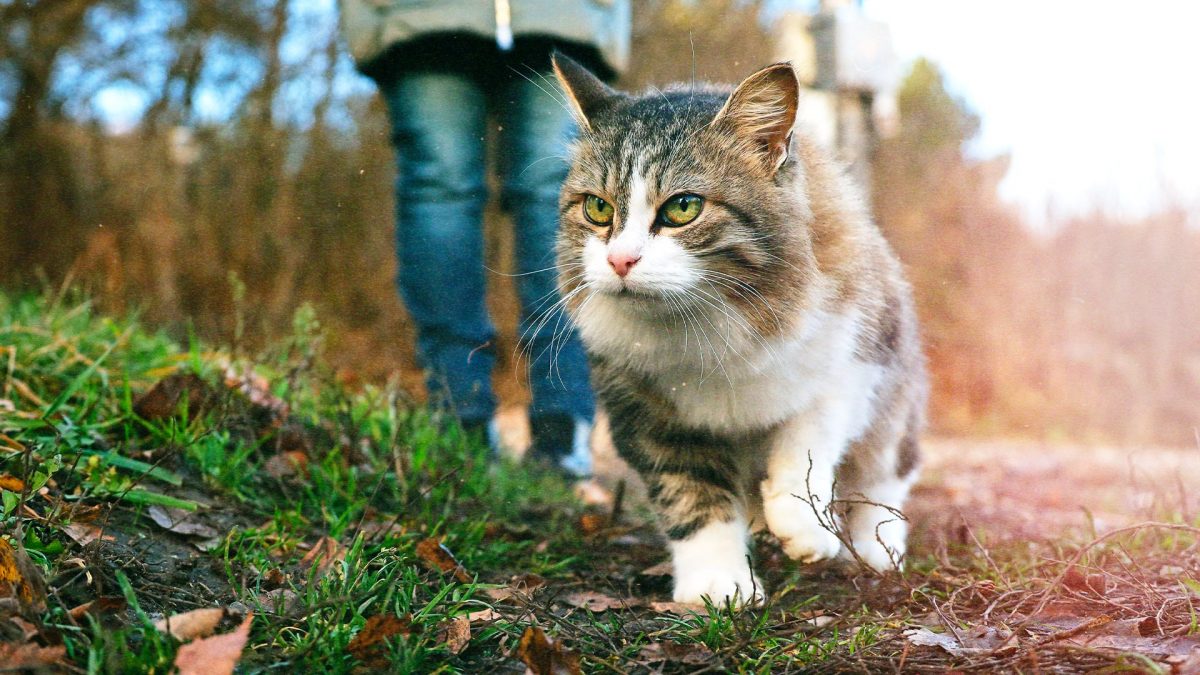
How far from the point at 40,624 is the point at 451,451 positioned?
1708 mm

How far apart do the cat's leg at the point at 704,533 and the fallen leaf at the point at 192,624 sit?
1.08 metres

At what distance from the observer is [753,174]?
2.30 metres

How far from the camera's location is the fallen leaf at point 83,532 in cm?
186

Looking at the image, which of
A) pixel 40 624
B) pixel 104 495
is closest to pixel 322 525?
pixel 104 495

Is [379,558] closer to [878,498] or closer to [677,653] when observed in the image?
[677,653]

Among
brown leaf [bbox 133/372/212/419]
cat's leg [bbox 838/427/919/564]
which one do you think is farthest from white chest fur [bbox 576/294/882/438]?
brown leaf [bbox 133/372/212/419]

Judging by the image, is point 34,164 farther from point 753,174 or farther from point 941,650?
point 941,650

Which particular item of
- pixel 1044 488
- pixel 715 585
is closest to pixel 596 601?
pixel 715 585

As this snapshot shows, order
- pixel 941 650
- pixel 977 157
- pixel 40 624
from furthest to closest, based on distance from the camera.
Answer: pixel 977 157 < pixel 941 650 < pixel 40 624

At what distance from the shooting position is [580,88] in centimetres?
250

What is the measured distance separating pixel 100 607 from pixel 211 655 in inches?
12.5

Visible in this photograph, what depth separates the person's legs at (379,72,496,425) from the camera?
315 cm

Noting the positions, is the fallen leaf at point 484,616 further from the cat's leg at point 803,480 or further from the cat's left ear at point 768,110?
the cat's left ear at point 768,110

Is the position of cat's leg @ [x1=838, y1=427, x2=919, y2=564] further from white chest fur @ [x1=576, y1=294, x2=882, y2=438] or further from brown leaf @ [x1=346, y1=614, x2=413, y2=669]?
brown leaf @ [x1=346, y1=614, x2=413, y2=669]
